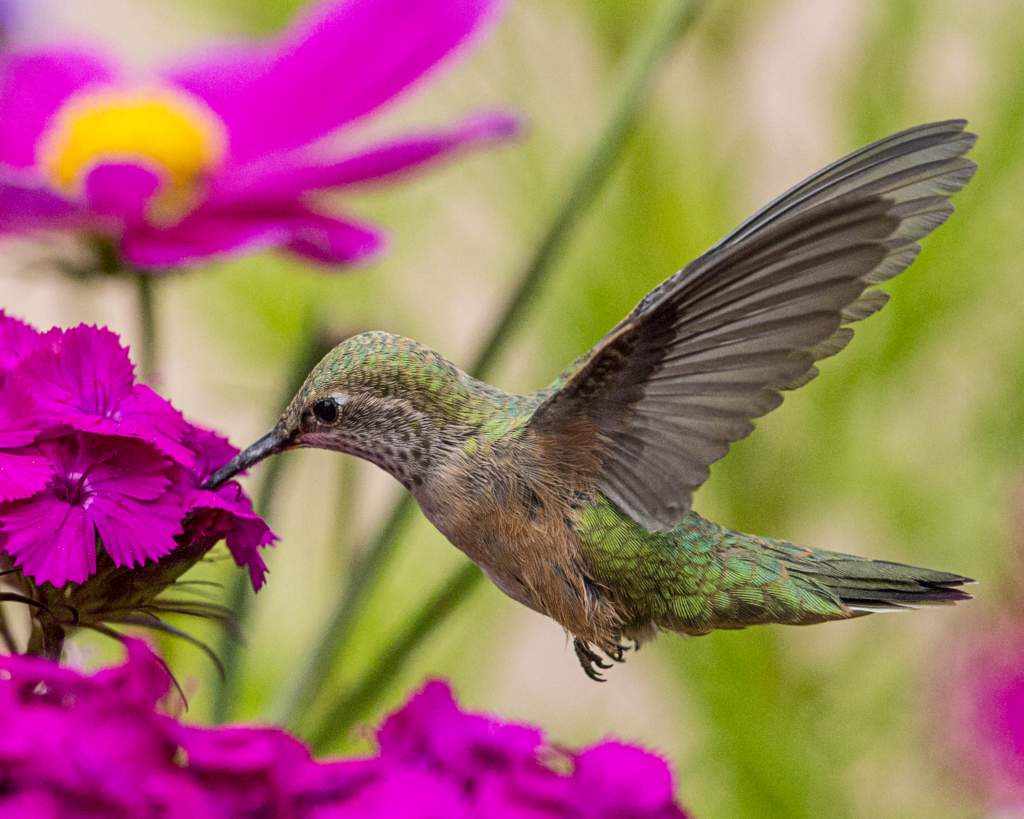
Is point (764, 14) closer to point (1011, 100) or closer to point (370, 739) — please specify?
point (1011, 100)

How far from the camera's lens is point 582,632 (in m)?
0.20

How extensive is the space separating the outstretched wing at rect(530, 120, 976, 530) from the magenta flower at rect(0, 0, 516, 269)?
0.13 meters

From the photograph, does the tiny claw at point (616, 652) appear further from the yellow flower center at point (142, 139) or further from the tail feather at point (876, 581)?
the yellow flower center at point (142, 139)

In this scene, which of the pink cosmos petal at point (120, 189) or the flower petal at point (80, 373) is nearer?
the flower petal at point (80, 373)

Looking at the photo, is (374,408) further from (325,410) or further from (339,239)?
(339,239)

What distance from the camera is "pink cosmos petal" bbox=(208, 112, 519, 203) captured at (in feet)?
0.98

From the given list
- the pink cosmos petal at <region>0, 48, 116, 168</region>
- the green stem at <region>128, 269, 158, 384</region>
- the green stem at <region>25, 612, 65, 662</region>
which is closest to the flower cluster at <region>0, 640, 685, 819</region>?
the green stem at <region>25, 612, 65, 662</region>

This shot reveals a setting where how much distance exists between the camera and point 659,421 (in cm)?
19

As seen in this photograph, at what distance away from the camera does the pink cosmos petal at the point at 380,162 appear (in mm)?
299

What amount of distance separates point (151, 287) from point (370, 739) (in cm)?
13

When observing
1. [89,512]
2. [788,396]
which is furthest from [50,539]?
[788,396]

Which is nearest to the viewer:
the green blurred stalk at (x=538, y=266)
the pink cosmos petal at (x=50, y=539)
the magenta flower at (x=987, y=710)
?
the pink cosmos petal at (x=50, y=539)

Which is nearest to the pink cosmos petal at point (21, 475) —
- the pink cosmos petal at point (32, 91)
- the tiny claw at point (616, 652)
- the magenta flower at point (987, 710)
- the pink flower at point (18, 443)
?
the pink flower at point (18, 443)

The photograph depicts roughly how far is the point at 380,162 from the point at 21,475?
0.56 ft
